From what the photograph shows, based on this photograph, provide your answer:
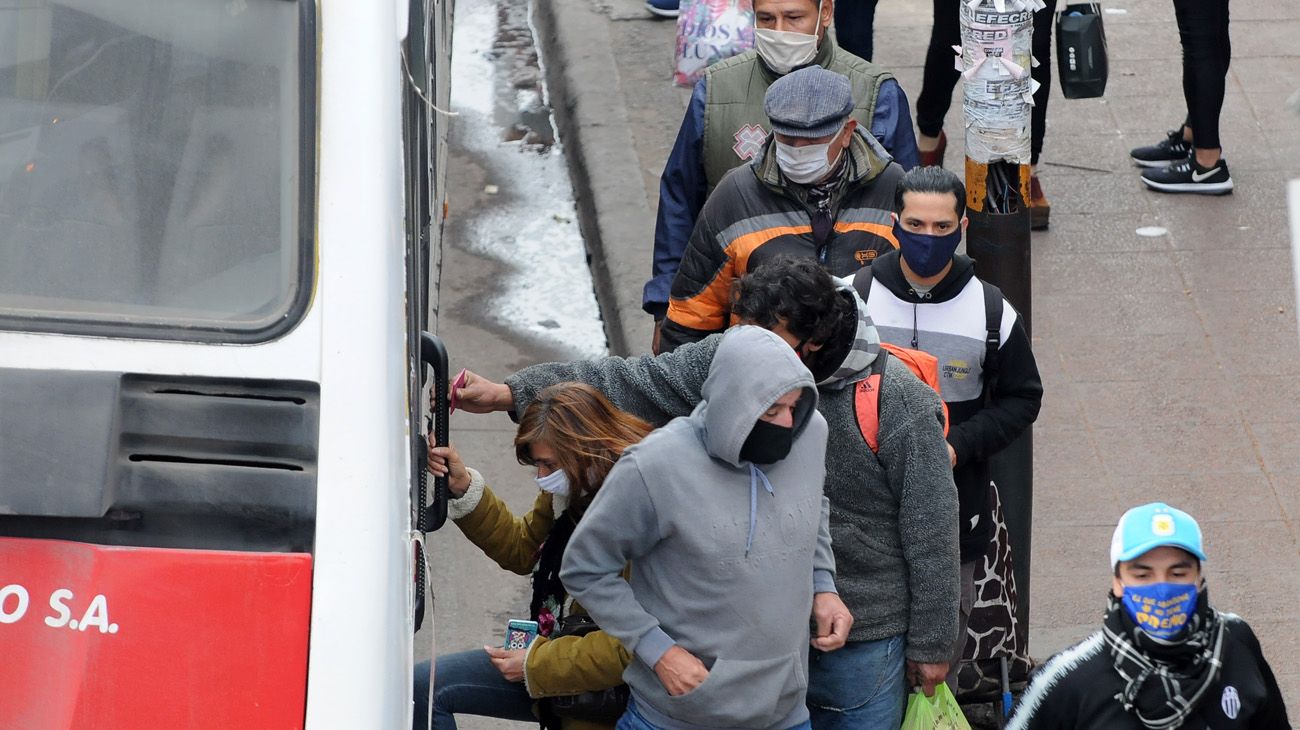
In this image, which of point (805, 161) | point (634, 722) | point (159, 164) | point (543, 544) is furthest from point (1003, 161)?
point (159, 164)

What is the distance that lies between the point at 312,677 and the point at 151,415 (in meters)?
0.53

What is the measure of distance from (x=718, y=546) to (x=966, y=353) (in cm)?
115

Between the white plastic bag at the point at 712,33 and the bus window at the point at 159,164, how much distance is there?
140 inches

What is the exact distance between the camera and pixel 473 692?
4145 mm

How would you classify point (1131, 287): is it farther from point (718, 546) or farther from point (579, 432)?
point (718, 546)

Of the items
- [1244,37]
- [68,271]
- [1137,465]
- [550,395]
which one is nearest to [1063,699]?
[550,395]

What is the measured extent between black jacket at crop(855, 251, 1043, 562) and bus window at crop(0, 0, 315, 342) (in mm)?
1758

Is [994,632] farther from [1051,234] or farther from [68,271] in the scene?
[1051,234]

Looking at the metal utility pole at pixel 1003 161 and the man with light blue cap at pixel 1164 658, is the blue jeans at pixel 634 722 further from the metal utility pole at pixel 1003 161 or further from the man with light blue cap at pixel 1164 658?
the metal utility pole at pixel 1003 161

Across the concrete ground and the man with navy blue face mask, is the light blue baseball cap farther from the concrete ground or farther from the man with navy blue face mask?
the concrete ground

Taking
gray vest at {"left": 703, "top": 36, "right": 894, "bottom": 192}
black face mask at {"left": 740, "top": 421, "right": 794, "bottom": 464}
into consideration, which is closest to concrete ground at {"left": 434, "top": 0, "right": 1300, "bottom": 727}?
gray vest at {"left": 703, "top": 36, "right": 894, "bottom": 192}

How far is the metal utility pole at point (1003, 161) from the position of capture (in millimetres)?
4832

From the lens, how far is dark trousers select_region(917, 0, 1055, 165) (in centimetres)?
790

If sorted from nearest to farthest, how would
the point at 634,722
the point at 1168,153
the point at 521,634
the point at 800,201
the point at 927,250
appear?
the point at 634,722 → the point at 521,634 → the point at 927,250 → the point at 800,201 → the point at 1168,153
